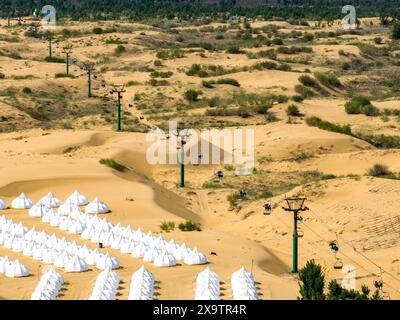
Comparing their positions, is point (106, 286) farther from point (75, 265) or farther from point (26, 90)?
point (26, 90)

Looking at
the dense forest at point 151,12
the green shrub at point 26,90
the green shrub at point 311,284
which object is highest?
the dense forest at point 151,12

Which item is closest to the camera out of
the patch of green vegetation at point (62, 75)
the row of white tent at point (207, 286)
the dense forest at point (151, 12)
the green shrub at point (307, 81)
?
the row of white tent at point (207, 286)

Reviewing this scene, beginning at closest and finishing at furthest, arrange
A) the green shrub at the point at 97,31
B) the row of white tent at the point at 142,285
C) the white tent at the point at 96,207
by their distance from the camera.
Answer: the row of white tent at the point at 142,285, the white tent at the point at 96,207, the green shrub at the point at 97,31

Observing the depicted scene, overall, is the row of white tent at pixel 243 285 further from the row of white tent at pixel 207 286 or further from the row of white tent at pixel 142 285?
the row of white tent at pixel 142 285

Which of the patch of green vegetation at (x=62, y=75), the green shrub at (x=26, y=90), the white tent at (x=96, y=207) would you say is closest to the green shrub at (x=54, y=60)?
the patch of green vegetation at (x=62, y=75)

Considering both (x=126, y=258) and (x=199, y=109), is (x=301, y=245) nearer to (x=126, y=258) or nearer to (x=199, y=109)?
(x=126, y=258)

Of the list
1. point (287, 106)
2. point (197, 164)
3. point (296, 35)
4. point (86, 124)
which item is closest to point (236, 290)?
point (197, 164)

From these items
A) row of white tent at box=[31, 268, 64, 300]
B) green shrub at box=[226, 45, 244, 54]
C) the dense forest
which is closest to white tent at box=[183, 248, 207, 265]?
row of white tent at box=[31, 268, 64, 300]
